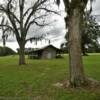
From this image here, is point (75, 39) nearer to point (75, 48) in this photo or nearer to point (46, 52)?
point (75, 48)

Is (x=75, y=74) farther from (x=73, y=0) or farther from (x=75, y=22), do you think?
(x=73, y=0)

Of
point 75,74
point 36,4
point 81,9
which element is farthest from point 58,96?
point 36,4

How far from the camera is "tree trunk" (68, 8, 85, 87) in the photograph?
1209 centimetres

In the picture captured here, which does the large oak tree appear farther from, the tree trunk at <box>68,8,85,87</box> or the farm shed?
the farm shed

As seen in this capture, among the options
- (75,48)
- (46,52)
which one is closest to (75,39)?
(75,48)

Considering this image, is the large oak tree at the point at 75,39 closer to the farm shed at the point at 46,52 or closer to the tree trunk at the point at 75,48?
the tree trunk at the point at 75,48

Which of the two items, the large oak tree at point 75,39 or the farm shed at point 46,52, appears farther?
the farm shed at point 46,52

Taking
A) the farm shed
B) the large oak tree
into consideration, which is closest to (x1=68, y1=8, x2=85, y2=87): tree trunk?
the large oak tree

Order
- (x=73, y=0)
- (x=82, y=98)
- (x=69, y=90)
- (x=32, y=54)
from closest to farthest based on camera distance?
(x=82, y=98), (x=69, y=90), (x=73, y=0), (x=32, y=54)

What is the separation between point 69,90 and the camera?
1124 cm

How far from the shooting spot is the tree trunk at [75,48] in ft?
39.7

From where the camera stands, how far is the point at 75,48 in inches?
480

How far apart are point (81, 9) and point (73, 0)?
0.62m

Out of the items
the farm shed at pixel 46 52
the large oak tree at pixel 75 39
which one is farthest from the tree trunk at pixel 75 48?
the farm shed at pixel 46 52
